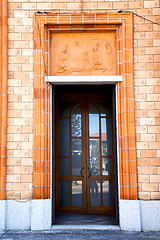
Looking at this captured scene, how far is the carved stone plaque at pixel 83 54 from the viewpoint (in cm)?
527

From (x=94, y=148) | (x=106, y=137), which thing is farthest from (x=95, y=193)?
(x=106, y=137)

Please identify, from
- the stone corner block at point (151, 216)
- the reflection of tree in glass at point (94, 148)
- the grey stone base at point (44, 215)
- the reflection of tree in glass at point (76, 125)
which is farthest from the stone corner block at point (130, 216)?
the reflection of tree in glass at point (76, 125)

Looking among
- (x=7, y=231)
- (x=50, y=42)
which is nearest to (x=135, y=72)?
(x=50, y=42)

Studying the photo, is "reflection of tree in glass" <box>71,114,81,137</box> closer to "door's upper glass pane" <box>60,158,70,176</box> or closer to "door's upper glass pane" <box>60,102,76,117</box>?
"door's upper glass pane" <box>60,102,76,117</box>

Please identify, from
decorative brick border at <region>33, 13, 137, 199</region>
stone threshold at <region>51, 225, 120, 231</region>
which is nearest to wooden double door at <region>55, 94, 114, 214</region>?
stone threshold at <region>51, 225, 120, 231</region>

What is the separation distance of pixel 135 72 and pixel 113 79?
467 mm

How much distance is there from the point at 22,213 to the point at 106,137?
2672mm

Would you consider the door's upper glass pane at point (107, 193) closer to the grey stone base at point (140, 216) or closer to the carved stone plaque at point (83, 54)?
the grey stone base at point (140, 216)

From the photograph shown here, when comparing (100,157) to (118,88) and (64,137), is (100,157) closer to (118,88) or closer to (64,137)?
(64,137)

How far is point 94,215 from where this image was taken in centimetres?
589

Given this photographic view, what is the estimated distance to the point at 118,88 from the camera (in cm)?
519

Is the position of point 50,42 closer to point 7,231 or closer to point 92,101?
point 92,101

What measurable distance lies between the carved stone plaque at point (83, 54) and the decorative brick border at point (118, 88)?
138 mm

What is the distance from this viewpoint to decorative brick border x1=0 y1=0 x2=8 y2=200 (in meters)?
4.91
